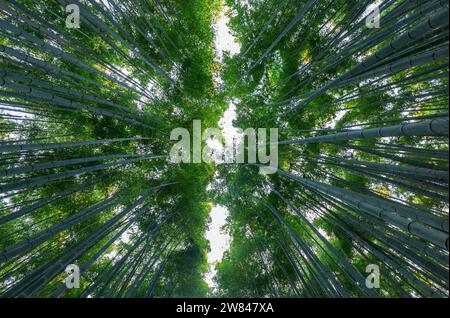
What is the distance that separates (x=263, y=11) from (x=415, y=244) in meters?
6.46

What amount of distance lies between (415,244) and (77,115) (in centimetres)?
660

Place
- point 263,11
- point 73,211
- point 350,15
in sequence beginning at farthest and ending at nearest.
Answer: point 263,11 → point 73,211 → point 350,15

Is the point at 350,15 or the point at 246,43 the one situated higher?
the point at 246,43

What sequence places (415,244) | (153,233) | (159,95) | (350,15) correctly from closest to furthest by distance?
(415,244), (350,15), (153,233), (159,95)

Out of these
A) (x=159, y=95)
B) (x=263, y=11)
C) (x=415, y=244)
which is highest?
(x=263, y=11)

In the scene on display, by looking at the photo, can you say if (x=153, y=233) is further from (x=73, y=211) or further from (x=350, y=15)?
(x=350, y=15)

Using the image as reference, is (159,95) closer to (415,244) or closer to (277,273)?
(277,273)

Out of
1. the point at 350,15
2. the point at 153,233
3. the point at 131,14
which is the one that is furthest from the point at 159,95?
the point at 350,15

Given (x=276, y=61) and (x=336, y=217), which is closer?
(x=336, y=217)

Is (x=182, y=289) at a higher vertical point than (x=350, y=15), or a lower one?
lower

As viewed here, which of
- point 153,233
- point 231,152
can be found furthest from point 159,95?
point 153,233

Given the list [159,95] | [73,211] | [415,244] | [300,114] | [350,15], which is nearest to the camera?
[415,244]

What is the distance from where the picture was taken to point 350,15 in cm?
441

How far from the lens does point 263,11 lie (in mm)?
6625
